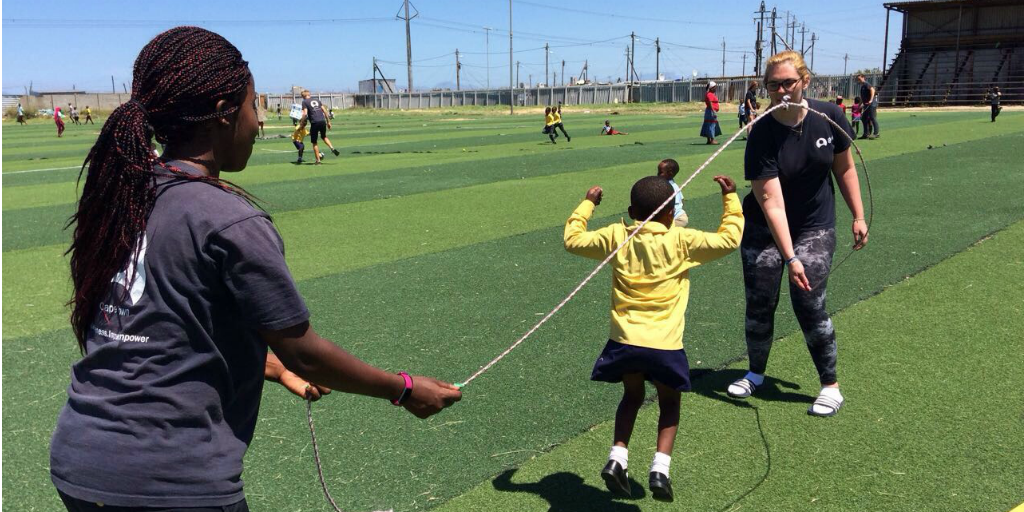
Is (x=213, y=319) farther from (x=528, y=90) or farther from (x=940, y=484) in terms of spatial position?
(x=528, y=90)

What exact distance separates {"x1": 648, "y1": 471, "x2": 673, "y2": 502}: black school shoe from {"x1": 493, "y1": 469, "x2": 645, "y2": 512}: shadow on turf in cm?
23

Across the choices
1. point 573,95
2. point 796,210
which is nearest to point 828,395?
point 796,210

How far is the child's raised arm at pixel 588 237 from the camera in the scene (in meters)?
3.81

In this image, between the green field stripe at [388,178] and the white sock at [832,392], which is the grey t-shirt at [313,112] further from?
the white sock at [832,392]

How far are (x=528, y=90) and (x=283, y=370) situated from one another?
82864mm

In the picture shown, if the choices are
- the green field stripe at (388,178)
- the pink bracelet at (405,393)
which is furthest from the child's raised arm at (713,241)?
the green field stripe at (388,178)

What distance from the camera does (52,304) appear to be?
7684 millimetres

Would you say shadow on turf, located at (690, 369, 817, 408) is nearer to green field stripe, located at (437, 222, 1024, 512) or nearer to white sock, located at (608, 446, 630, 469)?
green field stripe, located at (437, 222, 1024, 512)

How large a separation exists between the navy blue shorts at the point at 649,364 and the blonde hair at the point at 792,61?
5.97 ft

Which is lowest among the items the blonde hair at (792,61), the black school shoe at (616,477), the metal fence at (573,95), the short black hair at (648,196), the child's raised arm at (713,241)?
the black school shoe at (616,477)

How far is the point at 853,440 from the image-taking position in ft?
14.5

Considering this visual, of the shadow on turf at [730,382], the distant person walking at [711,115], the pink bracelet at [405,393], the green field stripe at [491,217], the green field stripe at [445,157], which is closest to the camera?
the pink bracelet at [405,393]

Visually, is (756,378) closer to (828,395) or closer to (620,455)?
(828,395)

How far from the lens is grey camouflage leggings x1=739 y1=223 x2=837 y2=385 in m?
4.72
